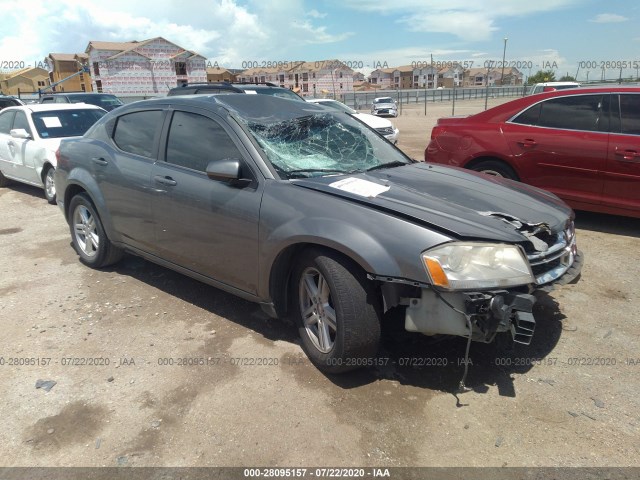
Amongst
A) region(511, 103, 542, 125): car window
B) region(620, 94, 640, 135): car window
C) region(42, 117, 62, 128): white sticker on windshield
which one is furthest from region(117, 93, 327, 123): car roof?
region(42, 117, 62, 128): white sticker on windshield

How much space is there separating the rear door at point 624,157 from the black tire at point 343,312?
3.95 m

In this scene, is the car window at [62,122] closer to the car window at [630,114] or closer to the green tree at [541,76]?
the car window at [630,114]

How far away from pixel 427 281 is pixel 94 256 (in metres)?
3.68

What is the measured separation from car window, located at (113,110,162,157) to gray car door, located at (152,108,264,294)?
0.82ft

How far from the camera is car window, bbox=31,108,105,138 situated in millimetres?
8188

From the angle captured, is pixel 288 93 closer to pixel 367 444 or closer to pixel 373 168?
pixel 373 168

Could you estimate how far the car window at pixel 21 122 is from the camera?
8227 millimetres

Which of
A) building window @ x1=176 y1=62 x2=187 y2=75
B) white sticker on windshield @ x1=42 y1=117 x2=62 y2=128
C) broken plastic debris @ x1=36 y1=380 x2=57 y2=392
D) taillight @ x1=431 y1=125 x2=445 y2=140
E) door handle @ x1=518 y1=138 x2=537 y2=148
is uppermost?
building window @ x1=176 y1=62 x2=187 y2=75

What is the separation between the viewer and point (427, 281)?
8.44ft

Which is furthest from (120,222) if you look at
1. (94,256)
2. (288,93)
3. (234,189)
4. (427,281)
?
(288,93)

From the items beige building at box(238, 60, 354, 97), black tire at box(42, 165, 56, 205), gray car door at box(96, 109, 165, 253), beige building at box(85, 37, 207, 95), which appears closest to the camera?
gray car door at box(96, 109, 165, 253)

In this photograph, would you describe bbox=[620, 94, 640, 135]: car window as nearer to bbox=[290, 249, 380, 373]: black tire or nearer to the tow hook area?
the tow hook area

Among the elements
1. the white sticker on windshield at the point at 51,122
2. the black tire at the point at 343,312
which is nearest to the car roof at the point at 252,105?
the black tire at the point at 343,312

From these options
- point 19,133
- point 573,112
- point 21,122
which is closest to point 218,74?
point 21,122
